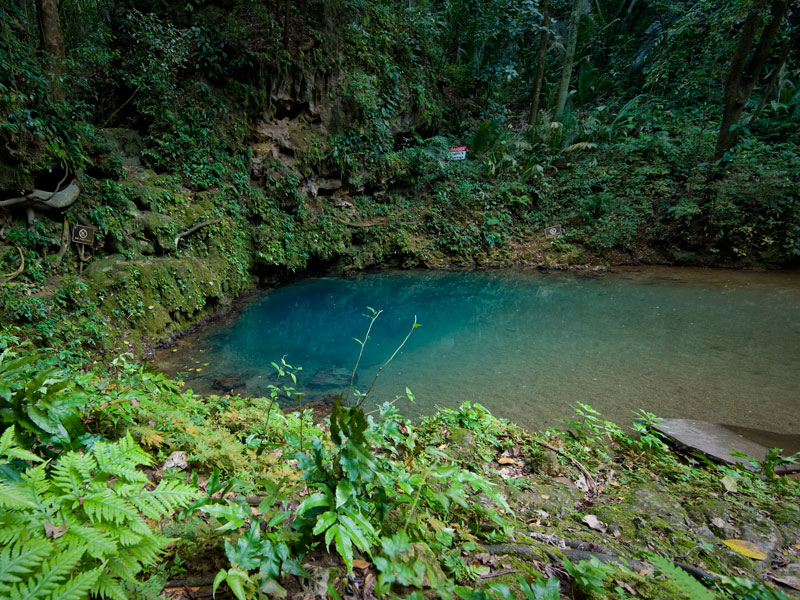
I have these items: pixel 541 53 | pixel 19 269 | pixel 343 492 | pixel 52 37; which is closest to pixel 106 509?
pixel 343 492

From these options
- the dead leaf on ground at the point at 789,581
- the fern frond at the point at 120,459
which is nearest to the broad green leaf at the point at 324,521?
the fern frond at the point at 120,459

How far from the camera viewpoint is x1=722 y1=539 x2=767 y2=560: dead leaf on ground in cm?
168

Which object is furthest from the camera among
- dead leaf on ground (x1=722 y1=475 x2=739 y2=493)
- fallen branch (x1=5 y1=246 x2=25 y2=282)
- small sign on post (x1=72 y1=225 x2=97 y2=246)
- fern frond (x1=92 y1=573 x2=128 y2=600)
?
small sign on post (x1=72 y1=225 x2=97 y2=246)

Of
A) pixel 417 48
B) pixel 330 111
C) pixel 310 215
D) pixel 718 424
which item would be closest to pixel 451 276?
pixel 310 215

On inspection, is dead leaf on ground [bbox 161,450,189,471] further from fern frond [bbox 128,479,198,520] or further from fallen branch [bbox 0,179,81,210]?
fallen branch [bbox 0,179,81,210]

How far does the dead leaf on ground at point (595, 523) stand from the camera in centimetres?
192

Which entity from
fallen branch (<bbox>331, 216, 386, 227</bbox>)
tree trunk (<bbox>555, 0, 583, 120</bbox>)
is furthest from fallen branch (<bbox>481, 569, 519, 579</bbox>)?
tree trunk (<bbox>555, 0, 583, 120</bbox>)

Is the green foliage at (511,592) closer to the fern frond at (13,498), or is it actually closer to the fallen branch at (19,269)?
the fern frond at (13,498)

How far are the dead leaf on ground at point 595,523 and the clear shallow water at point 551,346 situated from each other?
1.64 metres

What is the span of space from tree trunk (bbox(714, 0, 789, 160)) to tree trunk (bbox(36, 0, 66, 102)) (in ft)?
45.7

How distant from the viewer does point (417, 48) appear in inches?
557

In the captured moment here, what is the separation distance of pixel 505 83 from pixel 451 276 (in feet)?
40.1

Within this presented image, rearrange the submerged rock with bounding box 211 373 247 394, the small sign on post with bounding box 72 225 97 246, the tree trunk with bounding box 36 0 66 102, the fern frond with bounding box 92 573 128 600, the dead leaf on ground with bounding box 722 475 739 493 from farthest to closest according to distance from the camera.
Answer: the tree trunk with bounding box 36 0 66 102
the small sign on post with bounding box 72 225 97 246
the submerged rock with bounding box 211 373 247 394
the dead leaf on ground with bounding box 722 475 739 493
the fern frond with bounding box 92 573 128 600

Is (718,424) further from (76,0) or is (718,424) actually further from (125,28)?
(76,0)
